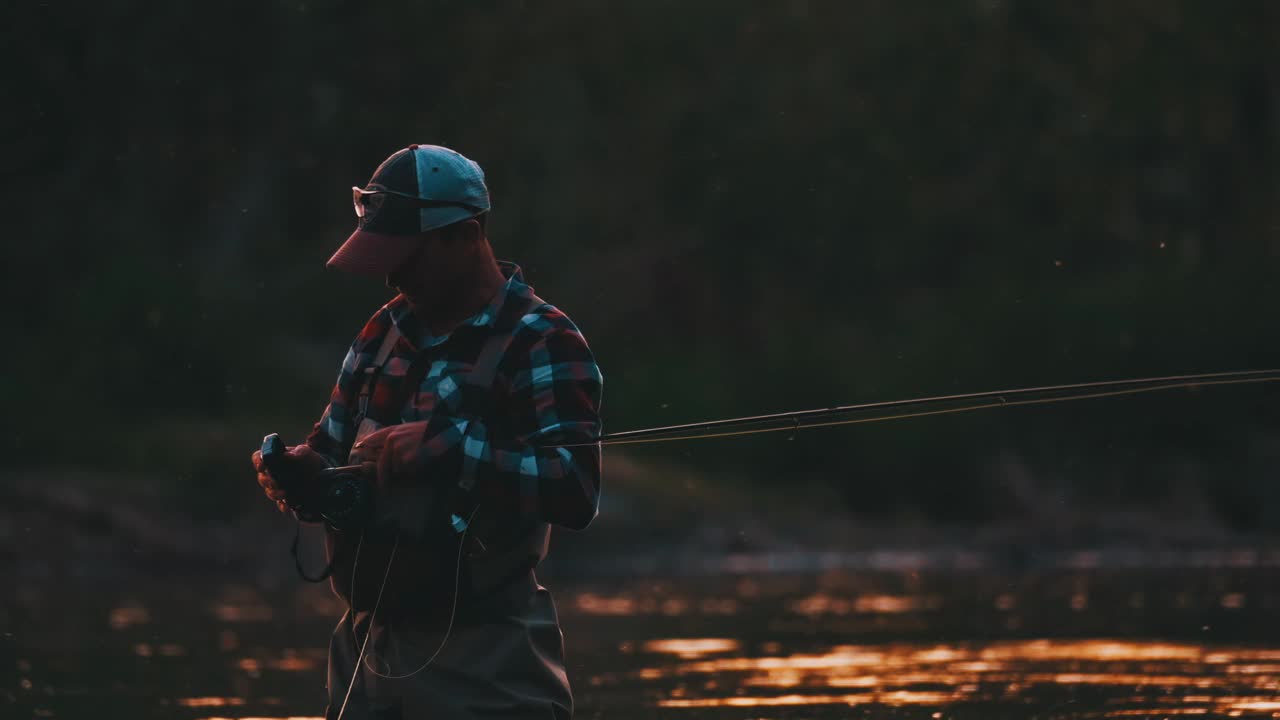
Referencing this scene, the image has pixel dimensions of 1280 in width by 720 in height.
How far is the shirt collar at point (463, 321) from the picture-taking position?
450cm

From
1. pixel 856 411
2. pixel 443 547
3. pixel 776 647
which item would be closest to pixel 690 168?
pixel 776 647

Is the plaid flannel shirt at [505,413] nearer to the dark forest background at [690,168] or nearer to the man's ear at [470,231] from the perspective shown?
the man's ear at [470,231]

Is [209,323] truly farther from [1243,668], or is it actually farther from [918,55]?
[1243,668]

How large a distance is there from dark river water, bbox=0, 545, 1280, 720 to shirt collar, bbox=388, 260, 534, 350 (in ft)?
16.9

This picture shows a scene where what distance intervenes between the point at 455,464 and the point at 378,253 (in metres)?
0.49

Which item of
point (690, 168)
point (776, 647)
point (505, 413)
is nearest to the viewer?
point (505, 413)

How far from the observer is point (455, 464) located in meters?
4.33

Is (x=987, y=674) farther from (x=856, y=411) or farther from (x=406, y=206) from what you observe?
(x=406, y=206)

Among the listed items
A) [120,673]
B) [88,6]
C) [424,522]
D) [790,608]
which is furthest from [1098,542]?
[424,522]

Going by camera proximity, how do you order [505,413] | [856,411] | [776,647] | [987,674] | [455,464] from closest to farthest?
[455,464], [505,413], [856,411], [987,674], [776,647]

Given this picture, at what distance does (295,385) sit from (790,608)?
16.2m

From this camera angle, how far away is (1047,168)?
38.9 meters

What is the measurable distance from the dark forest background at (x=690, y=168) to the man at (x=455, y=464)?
25045 mm

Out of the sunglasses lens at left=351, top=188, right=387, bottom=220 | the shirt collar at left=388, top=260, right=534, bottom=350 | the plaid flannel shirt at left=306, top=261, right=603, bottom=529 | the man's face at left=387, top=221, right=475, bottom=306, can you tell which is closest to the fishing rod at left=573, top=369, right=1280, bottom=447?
the plaid flannel shirt at left=306, top=261, right=603, bottom=529
